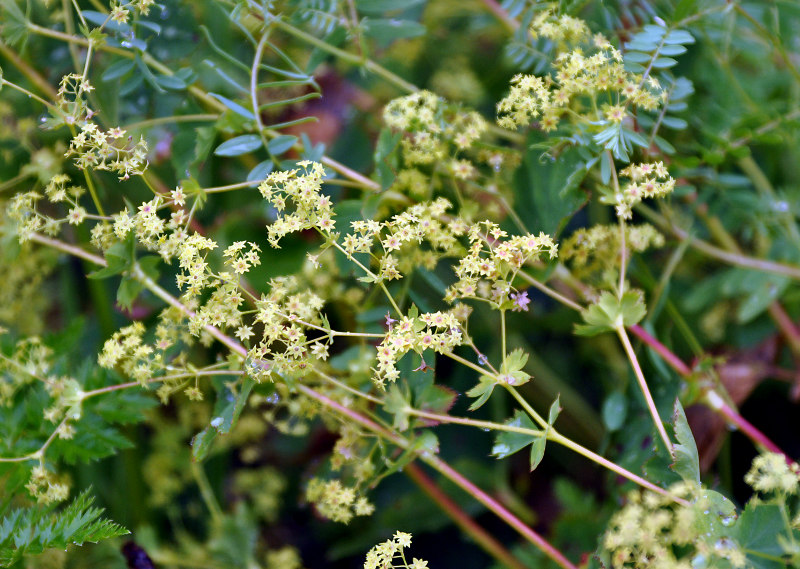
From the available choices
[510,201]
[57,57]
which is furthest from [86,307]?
[510,201]

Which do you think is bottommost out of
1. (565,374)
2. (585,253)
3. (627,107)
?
(565,374)

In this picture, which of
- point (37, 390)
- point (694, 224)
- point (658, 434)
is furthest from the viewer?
point (694, 224)

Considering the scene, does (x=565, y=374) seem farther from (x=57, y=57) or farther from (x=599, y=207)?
(x=57, y=57)

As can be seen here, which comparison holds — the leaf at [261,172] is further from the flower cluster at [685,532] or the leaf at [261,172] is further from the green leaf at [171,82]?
the flower cluster at [685,532]

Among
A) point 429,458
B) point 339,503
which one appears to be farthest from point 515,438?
point 339,503

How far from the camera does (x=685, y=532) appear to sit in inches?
19.9

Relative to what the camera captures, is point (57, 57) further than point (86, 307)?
No

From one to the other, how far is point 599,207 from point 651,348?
1.27 ft

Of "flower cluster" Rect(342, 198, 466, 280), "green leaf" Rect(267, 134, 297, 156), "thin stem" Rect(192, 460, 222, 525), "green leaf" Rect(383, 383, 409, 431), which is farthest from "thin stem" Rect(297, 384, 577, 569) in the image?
"thin stem" Rect(192, 460, 222, 525)

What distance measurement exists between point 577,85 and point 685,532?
0.40 meters

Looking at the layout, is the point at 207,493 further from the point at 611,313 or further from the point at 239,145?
the point at 611,313

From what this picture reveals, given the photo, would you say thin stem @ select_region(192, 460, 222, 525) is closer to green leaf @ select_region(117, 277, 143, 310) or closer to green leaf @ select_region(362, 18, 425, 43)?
green leaf @ select_region(117, 277, 143, 310)

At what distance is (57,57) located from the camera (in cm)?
91

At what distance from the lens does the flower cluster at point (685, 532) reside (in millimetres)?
505
